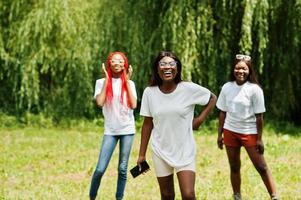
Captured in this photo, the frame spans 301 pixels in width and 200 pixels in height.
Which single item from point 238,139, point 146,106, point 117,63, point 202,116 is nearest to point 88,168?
point 117,63

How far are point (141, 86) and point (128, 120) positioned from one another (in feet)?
28.3

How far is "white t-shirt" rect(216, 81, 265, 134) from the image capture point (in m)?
7.32

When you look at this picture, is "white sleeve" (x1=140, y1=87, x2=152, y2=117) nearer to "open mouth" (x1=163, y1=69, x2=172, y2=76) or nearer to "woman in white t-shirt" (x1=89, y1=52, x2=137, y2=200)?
"open mouth" (x1=163, y1=69, x2=172, y2=76)

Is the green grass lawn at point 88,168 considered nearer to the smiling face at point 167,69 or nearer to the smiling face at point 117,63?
the smiling face at point 117,63

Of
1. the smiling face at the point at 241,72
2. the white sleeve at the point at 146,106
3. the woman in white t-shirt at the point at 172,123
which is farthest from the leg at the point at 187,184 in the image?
the smiling face at the point at 241,72

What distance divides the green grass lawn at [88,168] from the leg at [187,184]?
2.71 m

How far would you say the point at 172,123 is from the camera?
5.73 metres

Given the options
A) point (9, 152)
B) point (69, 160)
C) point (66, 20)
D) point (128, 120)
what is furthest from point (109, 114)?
point (66, 20)

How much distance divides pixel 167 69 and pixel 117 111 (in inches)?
69.2

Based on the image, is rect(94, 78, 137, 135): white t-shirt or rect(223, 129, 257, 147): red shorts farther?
rect(94, 78, 137, 135): white t-shirt

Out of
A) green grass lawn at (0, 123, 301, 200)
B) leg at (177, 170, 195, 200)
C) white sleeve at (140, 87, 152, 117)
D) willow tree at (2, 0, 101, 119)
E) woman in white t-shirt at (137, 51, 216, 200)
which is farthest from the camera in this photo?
willow tree at (2, 0, 101, 119)

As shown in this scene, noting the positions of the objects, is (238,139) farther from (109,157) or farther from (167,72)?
(167,72)

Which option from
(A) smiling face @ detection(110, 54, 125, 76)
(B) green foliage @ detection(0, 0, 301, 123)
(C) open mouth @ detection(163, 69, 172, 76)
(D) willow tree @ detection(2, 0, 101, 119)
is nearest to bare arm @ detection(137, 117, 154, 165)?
(C) open mouth @ detection(163, 69, 172, 76)

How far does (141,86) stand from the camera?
16.1m
